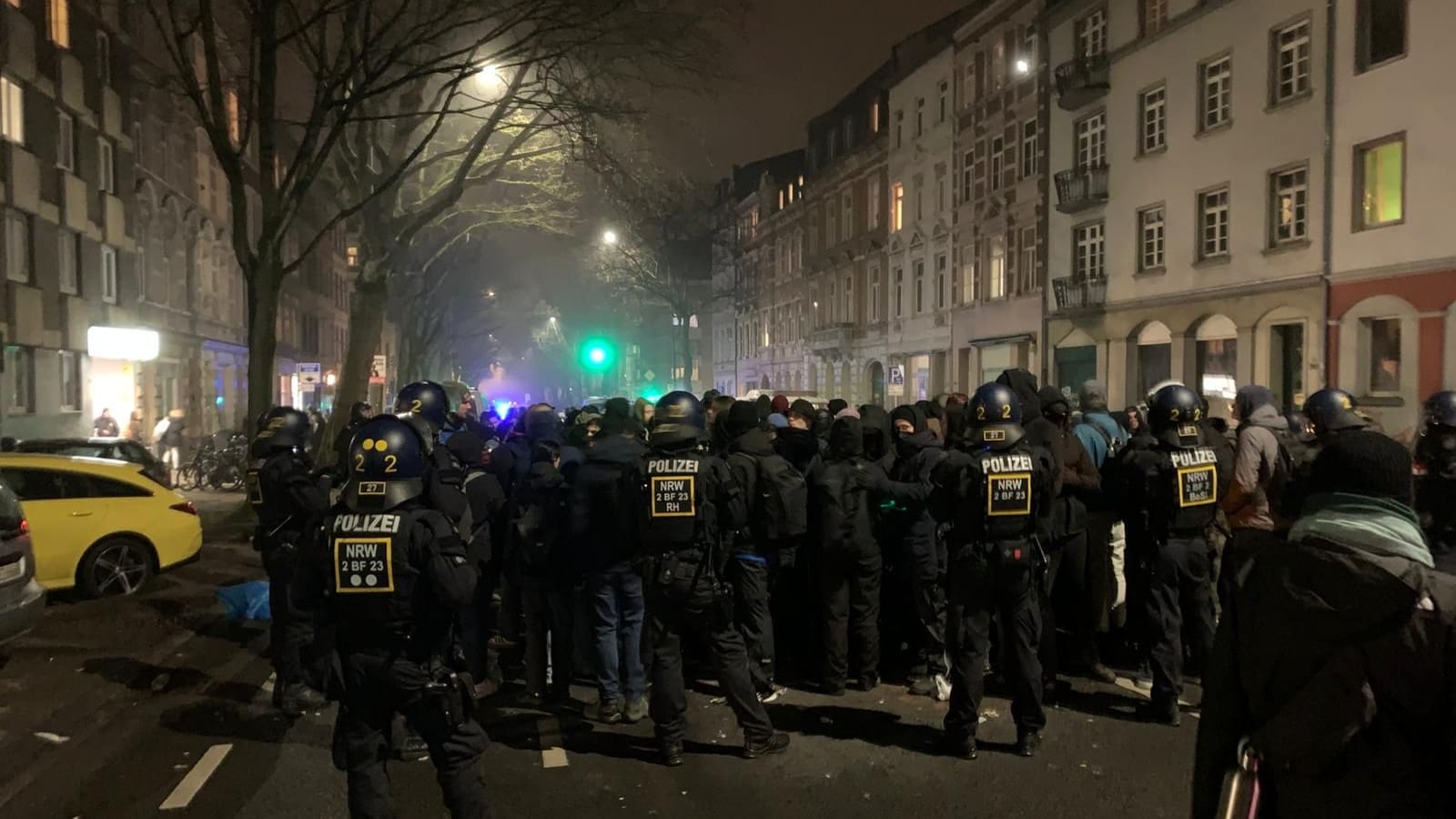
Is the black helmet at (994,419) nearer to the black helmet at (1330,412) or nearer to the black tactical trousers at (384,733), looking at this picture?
the black helmet at (1330,412)

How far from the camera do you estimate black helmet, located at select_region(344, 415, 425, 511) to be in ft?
13.0

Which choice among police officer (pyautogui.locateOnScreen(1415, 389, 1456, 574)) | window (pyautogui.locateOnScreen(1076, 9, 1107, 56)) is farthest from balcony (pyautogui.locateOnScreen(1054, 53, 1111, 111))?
police officer (pyautogui.locateOnScreen(1415, 389, 1456, 574))

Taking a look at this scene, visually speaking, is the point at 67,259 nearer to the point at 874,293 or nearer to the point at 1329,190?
the point at 1329,190

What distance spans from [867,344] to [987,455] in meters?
35.1

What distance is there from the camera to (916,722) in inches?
243

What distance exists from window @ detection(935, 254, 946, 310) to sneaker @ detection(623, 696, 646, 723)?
95.2ft

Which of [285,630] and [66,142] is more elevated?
[66,142]

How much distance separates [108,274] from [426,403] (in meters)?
21.7

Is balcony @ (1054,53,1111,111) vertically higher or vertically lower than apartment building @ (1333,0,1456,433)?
higher

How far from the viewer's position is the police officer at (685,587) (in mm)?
5402

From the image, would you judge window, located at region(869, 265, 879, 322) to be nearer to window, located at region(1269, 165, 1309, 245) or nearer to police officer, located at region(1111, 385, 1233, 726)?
window, located at region(1269, 165, 1309, 245)

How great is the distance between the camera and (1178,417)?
5.92 meters

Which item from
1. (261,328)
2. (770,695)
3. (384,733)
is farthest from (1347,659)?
(261,328)

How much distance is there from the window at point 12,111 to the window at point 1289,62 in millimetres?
25193
